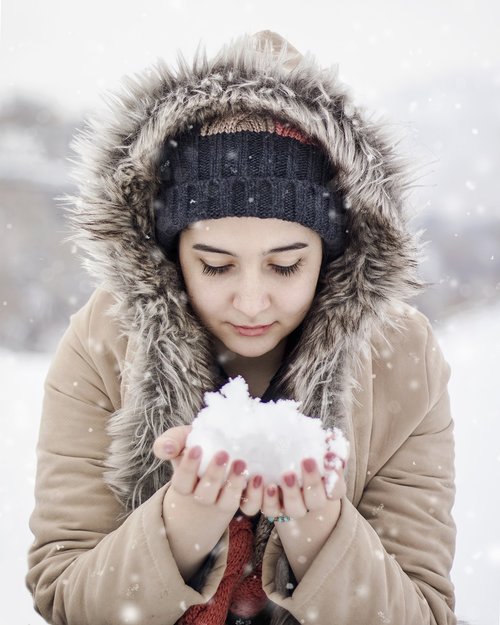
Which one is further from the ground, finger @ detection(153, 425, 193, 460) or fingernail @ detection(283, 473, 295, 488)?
finger @ detection(153, 425, 193, 460)

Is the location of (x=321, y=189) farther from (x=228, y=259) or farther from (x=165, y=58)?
(x=165, y=58)

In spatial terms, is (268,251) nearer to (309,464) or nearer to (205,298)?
(205,298)

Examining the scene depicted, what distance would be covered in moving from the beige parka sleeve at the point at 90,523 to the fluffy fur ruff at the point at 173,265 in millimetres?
84

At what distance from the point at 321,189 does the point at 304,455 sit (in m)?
0.72

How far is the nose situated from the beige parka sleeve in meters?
0.45

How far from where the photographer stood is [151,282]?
1706mm

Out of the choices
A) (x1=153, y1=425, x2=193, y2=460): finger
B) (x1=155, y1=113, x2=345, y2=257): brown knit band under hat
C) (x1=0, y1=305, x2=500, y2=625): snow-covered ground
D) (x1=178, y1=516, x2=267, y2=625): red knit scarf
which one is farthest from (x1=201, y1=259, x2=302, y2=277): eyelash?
(x1=0, y1=305, x2=500, y2=625): snow-covered ground

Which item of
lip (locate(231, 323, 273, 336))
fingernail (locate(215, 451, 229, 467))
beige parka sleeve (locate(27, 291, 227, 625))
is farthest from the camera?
lip (locate(231, 323, 273, 336))

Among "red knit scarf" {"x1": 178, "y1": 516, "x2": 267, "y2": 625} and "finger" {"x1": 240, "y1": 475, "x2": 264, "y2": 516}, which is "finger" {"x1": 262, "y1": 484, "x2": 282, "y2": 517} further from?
"red knit scarf" {"x1": 178, "y1": 516, "x2": 267, "y2": 625}

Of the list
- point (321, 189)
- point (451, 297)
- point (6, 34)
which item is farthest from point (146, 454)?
point (6, 34)

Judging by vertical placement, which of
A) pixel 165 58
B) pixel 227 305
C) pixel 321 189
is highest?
pixel 165 58

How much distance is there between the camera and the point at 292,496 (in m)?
1.26

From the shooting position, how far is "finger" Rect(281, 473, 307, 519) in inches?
49.1

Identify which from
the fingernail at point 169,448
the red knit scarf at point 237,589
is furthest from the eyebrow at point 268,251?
the red knit scarf at point 237,589
